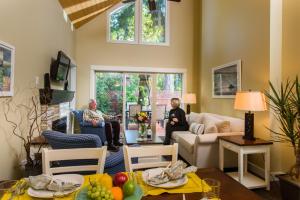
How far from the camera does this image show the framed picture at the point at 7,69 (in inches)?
84.5

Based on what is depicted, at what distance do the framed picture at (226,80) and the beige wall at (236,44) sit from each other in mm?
112

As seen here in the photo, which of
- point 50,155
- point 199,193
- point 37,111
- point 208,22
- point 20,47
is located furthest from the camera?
point 208,22

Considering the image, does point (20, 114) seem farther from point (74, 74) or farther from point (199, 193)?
point (74, 74)

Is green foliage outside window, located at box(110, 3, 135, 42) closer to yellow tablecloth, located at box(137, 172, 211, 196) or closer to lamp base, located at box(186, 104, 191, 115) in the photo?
lamp base, located at box(186, 104, 191, 115)

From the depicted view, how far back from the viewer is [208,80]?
591cm

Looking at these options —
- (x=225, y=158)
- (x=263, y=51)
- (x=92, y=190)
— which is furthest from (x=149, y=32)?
(x=92, y=190)

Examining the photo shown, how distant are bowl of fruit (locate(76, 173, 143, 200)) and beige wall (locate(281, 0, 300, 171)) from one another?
313 cm

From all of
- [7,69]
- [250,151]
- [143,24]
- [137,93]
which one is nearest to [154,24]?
[143,24]

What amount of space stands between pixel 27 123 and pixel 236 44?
12.6ft

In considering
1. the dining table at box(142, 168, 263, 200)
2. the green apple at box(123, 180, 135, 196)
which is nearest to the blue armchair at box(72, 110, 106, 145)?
the dining table at box(142, 168, 263, 200)

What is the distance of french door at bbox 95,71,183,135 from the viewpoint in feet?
21.7

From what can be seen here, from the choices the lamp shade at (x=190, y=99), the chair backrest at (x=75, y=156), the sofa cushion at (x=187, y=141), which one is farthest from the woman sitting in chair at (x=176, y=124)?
the chair backrest at (x=75, y=156)

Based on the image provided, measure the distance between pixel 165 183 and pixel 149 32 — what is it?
5.96 m

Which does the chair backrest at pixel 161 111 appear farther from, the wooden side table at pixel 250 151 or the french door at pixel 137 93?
the wooden side table at pixel 250 151
